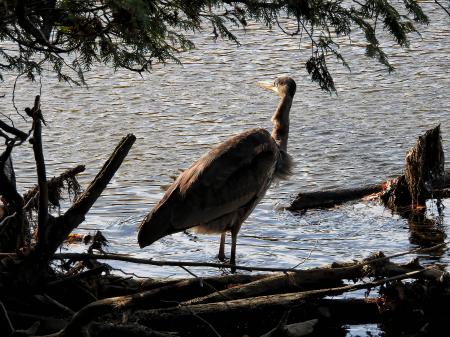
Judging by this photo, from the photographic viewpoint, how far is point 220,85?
44.6ft

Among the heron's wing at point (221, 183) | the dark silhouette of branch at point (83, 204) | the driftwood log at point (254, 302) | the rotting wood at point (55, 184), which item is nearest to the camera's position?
the dark silhouette of branch at point (83, 204)

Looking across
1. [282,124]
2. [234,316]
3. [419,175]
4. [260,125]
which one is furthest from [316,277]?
[260,125]

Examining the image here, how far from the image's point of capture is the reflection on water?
8562 mm

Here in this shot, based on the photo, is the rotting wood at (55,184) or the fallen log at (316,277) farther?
the rotting wood at (55,184)

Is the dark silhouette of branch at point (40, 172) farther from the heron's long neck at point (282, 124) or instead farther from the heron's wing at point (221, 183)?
the heron's long neck at point (282, 124)

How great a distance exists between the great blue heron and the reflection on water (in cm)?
28

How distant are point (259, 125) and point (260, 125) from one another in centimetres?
1

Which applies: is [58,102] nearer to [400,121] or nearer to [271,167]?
[400,121]

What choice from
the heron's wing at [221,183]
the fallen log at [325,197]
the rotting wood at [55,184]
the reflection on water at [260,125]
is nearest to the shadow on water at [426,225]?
the reflection on water at [260,125]

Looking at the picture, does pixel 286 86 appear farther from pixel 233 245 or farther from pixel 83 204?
pixel 83 204

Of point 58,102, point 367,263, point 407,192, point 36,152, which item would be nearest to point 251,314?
point 367,263

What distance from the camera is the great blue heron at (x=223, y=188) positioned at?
777 cm

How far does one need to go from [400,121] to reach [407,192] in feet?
9.98

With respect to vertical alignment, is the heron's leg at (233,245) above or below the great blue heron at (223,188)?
below
